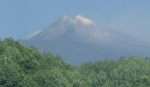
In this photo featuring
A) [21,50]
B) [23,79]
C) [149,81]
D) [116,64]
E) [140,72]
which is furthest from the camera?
[116,64]

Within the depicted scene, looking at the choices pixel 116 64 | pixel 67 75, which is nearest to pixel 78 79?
pixel 67 75

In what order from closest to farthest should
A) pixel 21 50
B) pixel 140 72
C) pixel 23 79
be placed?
pixel 23 79, pixel 21 50, pixel 140 72

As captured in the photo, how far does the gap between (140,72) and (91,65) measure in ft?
43.8

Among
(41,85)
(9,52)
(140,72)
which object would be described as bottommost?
(41,85)

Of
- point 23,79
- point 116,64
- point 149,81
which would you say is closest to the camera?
point 23,79

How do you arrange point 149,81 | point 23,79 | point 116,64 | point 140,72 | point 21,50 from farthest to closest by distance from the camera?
point 116,64 < point 140,72 < point 149,81 < point 21,50 < point 23,79

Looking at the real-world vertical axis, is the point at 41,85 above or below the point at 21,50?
below

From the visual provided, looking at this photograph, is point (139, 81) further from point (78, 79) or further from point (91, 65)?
point (91, 65)

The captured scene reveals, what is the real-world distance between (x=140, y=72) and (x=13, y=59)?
125 ft

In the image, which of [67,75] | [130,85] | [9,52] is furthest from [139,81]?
[9,52]

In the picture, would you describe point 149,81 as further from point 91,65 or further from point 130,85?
point 91,65

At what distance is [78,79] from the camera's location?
76.6 m

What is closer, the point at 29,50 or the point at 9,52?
the point at 9,52

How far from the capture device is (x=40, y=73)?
66.0 m
